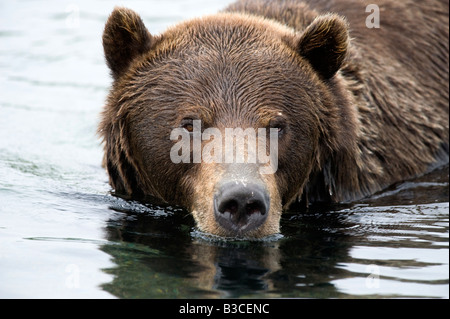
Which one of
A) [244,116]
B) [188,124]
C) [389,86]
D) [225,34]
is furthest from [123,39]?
[389,86]

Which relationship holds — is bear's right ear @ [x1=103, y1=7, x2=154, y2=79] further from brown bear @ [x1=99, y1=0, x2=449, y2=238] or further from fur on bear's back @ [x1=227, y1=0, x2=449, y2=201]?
fur on bear's back @ [x1=227, y1=0, x2=449, y2=201]

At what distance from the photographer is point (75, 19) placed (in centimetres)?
1669

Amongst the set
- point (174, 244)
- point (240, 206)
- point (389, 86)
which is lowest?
point (174, 244)

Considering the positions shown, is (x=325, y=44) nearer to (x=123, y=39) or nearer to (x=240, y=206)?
(x=123, y=39)

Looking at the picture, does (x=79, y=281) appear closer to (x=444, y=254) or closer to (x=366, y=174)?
(x=444, y=254)

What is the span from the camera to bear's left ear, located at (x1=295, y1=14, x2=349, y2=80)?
702 cm

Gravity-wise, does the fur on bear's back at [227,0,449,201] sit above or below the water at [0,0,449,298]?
above

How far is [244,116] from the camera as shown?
262 inches

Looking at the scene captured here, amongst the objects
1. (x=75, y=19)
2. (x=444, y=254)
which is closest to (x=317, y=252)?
(x=444, y=254)

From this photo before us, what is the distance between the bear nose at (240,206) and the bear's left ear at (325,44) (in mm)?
1766

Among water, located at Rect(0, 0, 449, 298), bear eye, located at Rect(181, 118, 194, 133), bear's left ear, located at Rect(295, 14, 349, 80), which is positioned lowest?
water, located at Rect(0, 0, 449, 298)

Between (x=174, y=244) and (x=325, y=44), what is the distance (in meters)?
2.18

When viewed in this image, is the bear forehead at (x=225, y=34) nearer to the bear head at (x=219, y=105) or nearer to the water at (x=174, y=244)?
the bear head at (x=219, y=105)

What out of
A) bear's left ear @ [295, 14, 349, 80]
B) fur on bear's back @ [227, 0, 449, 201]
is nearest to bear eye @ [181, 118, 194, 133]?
bear's left ear @ [295, 14, 349, 80]
